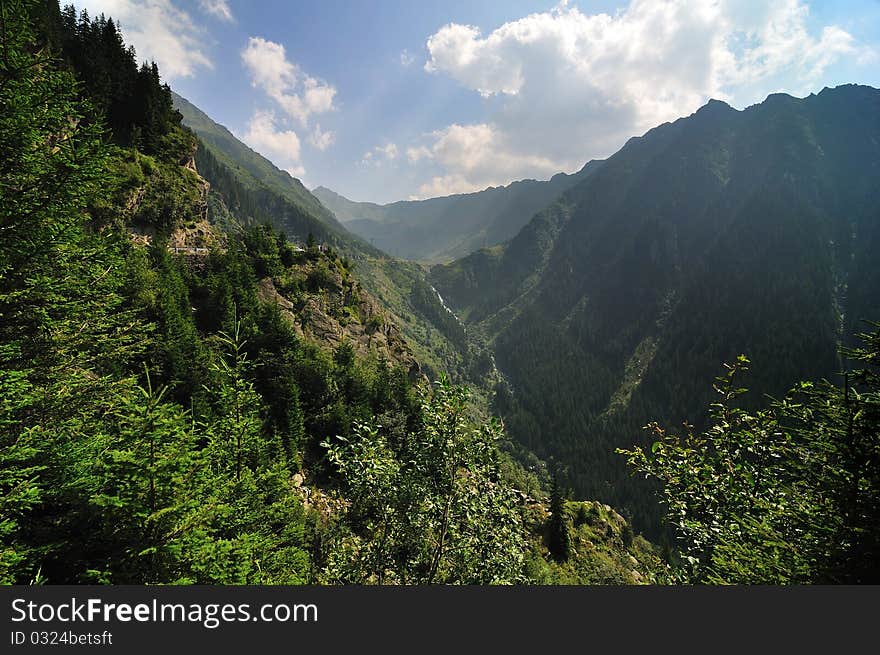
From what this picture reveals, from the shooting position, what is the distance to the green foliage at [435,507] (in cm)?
815

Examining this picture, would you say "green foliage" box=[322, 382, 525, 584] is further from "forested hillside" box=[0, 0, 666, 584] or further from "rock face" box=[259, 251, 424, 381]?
"rock face" box=[259, 251, 424, 381]

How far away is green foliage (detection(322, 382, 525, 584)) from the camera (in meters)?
8.15

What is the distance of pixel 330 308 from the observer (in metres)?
58.4

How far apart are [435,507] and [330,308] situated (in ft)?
176

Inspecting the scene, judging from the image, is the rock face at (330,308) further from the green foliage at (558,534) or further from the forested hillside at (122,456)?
the forested hillside at (122,456)

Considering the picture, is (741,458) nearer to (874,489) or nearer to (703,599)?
(874,489)

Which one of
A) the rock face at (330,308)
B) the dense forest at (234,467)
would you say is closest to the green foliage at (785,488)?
the dense forest at (234,467)

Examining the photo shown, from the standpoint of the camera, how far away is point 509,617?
209 inches

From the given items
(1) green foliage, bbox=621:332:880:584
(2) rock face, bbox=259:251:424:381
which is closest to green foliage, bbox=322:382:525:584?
(1) green foliage, bbox=621:332:880:584

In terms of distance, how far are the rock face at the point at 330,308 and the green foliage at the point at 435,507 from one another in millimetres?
40641

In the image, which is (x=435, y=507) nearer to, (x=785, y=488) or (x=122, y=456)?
(x=122, y=456)

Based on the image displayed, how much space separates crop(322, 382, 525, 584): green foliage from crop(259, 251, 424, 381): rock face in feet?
133

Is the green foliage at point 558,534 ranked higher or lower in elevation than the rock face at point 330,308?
lower

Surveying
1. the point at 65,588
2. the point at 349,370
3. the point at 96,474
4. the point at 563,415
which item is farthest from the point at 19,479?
the point at 563,415
